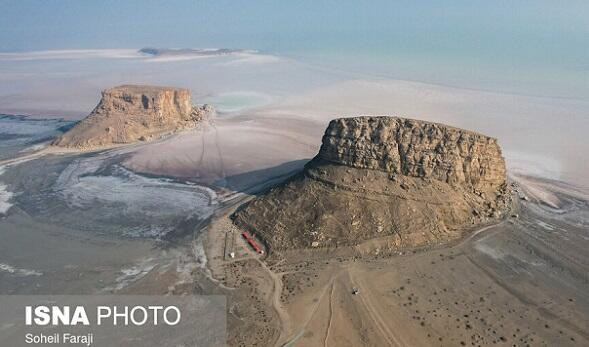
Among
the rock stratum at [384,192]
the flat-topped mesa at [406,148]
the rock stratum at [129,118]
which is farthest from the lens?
the rock stratum at [129,118]

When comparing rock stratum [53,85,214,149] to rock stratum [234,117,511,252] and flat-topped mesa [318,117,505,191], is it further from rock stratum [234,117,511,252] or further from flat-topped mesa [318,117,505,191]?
flat-topped mesa [318,117,505,191]

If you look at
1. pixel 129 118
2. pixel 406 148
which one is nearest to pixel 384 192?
pixel 406 148

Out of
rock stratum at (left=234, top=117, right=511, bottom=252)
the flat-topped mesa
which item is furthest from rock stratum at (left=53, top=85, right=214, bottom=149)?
the flat-topped mesa

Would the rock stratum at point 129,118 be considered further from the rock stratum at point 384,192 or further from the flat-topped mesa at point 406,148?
the flat-topped mesa at point 406,148

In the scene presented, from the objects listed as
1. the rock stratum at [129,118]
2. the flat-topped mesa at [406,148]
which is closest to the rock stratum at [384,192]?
the flat-topped mesa at [406,148]

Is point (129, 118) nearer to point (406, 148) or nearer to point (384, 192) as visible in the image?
point (384, 192)

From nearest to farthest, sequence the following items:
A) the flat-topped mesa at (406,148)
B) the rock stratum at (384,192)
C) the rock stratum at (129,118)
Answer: the rock stratum at (384,192) < the flat-topped mesa at (406,148) < the rock stratum at (129,118)
